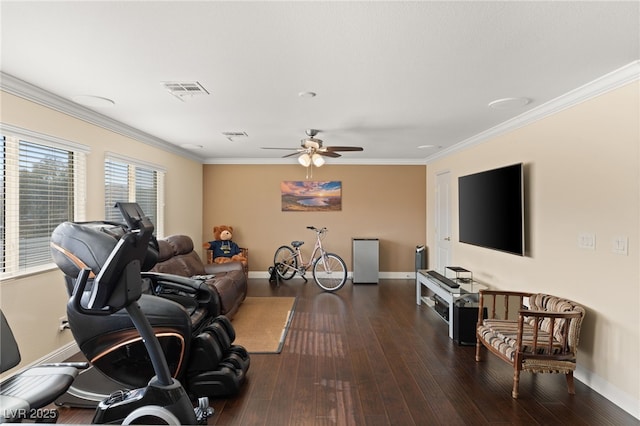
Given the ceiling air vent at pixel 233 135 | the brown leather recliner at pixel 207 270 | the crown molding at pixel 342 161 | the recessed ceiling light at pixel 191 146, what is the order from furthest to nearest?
1. the crown molding at pixel 342 161
2. the recessed ceiling light at pixel 191 146
3. the ceiling air vent at pixel 233 135
4. the brown leather recliner at pixel 207 270

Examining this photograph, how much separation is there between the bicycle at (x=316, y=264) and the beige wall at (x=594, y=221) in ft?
10.9

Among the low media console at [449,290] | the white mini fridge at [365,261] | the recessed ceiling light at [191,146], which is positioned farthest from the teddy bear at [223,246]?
the low media console at [449,290]

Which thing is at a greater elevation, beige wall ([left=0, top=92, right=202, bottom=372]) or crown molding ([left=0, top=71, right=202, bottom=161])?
crown molding ([left=0, top=71, right=202, bottom=161])

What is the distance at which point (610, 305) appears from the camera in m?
2.72

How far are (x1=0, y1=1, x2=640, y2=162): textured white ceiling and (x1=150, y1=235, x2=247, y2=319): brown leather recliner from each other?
185cm

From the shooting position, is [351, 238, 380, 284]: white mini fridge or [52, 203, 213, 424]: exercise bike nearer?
[52, 203, 213, 424]: exercise bike

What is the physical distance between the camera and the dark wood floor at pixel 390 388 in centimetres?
248

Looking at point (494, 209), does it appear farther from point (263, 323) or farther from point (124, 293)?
point (124, 293)

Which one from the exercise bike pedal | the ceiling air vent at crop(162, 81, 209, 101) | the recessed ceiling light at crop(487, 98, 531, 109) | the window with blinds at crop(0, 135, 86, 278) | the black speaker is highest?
the ceiling air vent at crop(162, 81, 209, 101)

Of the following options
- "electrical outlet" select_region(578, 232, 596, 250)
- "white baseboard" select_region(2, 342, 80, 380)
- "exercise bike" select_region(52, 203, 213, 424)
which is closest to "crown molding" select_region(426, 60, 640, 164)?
"electrical outlet" select_region(578, 232, 596, 250)

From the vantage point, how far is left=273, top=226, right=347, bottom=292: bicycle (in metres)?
6.51

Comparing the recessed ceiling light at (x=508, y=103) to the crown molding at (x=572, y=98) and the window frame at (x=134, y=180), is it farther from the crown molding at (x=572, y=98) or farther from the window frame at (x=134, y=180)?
the window frame at (x=134, y=180)

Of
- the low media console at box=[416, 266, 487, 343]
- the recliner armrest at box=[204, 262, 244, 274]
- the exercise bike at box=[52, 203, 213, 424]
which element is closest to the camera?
the exercise bike at box=[52, 203, 213, 424]

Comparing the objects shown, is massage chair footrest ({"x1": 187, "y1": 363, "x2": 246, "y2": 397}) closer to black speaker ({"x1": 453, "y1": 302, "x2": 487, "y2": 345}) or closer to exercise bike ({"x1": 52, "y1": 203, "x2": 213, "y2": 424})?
exercise bike ({"x1": 52, "y1": 203, "x2": 213, "y2": 424})
